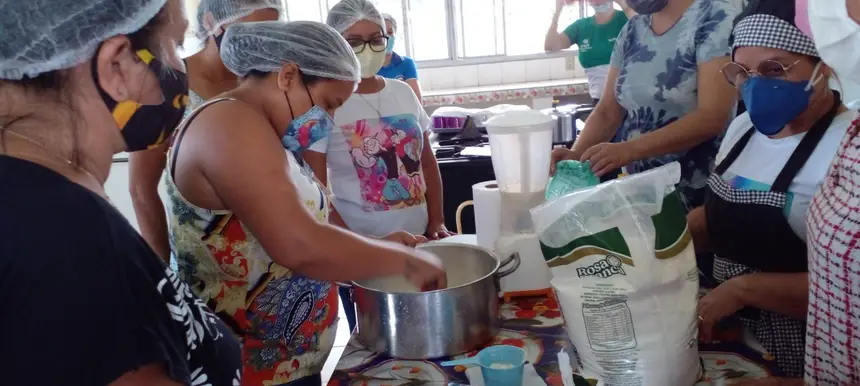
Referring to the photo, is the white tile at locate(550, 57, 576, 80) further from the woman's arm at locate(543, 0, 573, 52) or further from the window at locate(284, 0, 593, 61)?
the woman's arm at locate(543, 0, 573, 52)

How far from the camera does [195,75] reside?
5.45 ft

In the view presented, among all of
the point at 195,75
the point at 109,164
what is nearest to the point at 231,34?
the point at 195,75

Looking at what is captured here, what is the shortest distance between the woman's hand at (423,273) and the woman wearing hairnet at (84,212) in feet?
1.43

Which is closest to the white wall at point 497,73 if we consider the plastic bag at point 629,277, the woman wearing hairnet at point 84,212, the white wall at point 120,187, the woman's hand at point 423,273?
the white wall at point 120,187

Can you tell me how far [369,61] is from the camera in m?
1.90

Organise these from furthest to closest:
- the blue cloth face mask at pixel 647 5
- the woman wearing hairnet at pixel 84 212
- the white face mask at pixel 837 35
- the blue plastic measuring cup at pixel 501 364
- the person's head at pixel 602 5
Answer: the person's head at pixel 602 5, the blue cloth face mask at pixel 647 5, the blue plastic measuring cup at pixel 501 364, the white face mask at pixel 837 35, the woman wearing hairnet at pixel 84 212

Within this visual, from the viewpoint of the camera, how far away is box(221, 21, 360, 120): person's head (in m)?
1.23

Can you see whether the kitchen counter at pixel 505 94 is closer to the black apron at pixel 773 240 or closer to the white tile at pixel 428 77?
the white tile at pixel 428 77

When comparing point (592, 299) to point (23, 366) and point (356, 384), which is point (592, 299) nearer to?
point (356, 384)

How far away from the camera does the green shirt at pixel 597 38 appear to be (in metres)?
3.54

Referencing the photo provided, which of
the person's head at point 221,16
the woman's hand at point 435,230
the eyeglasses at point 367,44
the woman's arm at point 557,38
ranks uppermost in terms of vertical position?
the person's head at point 221,16

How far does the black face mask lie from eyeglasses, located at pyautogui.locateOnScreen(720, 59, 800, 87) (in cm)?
102

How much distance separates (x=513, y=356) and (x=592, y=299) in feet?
0.50

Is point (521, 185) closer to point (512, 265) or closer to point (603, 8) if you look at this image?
point (512, 265)
